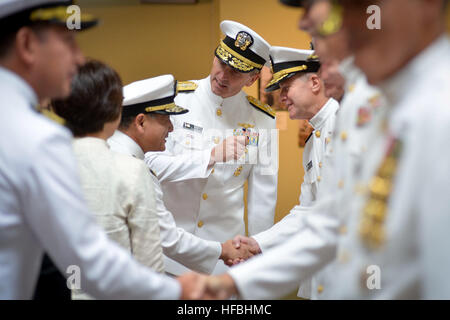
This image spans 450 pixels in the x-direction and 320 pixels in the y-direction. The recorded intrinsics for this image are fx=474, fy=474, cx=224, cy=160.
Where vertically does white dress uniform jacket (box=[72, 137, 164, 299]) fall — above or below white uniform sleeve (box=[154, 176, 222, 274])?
above

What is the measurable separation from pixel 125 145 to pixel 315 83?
1070mm

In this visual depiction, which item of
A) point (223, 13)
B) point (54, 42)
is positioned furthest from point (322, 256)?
point (223, 13)

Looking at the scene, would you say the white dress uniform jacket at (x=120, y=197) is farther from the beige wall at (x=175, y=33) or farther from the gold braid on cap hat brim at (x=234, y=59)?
the beige wall at (x=175, y=33)

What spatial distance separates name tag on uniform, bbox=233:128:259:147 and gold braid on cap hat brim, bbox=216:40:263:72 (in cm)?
41

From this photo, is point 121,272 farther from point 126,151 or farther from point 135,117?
point 135,117

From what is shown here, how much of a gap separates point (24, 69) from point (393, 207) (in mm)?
926

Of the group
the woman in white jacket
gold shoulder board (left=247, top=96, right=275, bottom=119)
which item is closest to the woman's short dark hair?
the woman in white jacket

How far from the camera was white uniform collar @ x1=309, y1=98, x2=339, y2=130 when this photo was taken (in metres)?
2.36

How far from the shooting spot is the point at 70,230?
1151 mm

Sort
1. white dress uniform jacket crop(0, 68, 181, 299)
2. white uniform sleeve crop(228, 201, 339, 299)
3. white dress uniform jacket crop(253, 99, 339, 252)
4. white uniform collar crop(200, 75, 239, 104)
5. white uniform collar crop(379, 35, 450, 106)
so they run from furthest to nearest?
white uniform collar crop(200, 75, 239, 104), white dress uniform jacket crop(253, 99, 339, 252), white uniform sleeve crop(228, 201, 339, 299), white dress uniform jacket crop(0, 68, 181, 299), white uniform collar crop(379, 35, 450, 106)

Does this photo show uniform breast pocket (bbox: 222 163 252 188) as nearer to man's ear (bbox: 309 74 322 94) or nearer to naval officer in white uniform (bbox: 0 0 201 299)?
man's ear (bbox: 309 74 322 94)

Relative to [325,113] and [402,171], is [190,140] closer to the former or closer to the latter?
[325,113]

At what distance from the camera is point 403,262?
3.07 ft

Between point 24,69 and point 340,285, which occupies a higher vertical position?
point 24,69
